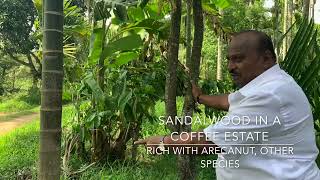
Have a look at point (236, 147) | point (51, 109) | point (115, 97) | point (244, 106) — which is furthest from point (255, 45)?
point (115, 97)

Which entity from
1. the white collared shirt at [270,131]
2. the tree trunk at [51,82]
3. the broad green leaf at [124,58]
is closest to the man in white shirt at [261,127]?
the white collared shirt at [270,131]

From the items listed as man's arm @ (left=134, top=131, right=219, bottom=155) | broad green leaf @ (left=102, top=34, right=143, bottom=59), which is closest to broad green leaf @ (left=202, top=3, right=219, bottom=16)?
broad green leaf @ (left=102, top=34, right=143, bottom=59)

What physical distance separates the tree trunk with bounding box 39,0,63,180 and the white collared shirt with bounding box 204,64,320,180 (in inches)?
44.7

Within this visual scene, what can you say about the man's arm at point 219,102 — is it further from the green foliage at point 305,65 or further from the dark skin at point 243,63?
the dark skin at point 243,63

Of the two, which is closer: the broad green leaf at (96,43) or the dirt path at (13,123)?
the broad green leaf at (96,43)

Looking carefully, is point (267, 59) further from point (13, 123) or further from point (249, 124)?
point (13, 123)

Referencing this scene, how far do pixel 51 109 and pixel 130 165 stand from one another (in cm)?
271

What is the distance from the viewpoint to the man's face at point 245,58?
1727 millimetres

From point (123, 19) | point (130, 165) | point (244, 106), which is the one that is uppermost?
point (123, 19)

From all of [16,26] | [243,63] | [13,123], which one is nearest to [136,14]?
[243,63]

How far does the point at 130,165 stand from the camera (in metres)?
5.05

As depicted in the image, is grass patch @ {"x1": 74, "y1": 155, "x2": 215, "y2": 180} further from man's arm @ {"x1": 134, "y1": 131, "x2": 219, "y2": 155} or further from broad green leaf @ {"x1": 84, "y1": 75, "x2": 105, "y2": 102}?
man's arm @ {"x1": 134, "y1": 131, "x2": 219, "y2": 155}

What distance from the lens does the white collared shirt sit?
1604mm

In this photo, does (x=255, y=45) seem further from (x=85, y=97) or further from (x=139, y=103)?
(x=85, y=97)
